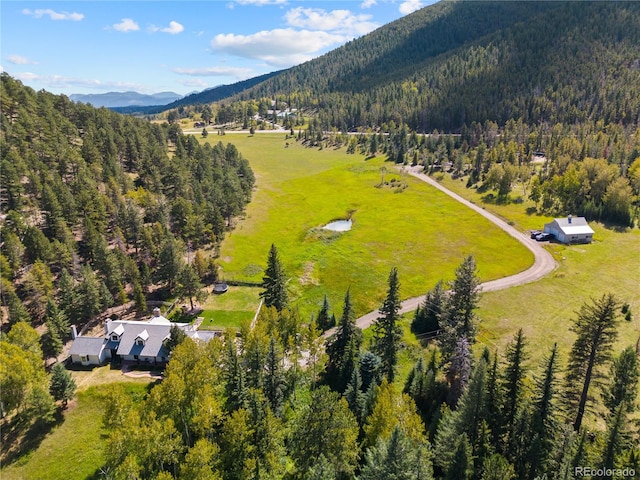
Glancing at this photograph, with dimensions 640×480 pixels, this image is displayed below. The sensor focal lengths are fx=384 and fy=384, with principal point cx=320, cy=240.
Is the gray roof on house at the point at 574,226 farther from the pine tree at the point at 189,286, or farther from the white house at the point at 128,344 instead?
the white house at the point at 128,344

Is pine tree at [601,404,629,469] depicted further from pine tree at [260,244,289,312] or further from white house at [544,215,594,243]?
white house at [544,215,594,243]

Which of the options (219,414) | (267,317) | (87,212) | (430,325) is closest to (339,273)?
(430,325)

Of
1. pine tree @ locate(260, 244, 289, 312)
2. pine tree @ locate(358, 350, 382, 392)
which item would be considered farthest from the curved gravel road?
pine tree @ locate(358, 350, 382, 392)

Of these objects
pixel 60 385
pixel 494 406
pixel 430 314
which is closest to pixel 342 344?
pixel 430 314

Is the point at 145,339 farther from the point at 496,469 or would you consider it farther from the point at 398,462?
the point at 496,469

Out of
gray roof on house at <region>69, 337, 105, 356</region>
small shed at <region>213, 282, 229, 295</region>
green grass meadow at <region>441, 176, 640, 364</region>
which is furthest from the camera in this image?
small shed at <region>213, 282, 229, 295</region>
